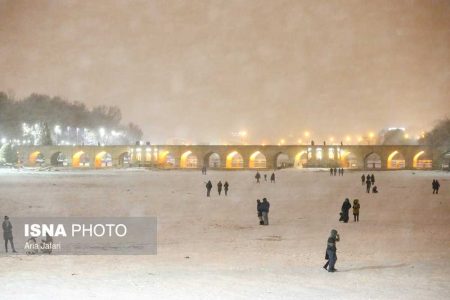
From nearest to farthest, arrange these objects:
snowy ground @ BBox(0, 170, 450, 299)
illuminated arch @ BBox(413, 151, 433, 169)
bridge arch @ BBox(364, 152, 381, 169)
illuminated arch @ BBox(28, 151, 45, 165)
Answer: snowy ground @ BBox(0, 170, 450, 299) → illuminated arch @ BBox(413, 151, 433, 169) → bridge arch @ BBox(364, 152, 381, 169) → illuminated arch @ BBox(28, 151, 45, 165)

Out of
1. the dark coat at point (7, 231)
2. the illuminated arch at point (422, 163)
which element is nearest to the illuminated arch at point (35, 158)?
the illuminated arch at point (422, 163)

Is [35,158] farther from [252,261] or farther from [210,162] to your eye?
[252,261]

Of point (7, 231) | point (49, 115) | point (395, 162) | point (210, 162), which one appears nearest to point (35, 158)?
point (49, 115)

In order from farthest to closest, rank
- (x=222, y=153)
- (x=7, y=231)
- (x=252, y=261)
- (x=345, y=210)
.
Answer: (x=222, y=153) < (x=345, y=210) < (x=7, y=231) < (x=252, y=261)

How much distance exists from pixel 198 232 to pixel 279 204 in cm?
994

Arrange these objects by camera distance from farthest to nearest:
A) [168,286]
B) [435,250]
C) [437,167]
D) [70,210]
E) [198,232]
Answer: [437,167]
[70,210]
[198,232]
[435,250]
[168,286]

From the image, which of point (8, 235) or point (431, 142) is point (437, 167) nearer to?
point (431, 142)

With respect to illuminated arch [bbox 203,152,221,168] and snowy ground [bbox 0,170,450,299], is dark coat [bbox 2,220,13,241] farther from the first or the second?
illuminated arch [bbox 203,152,221,168]

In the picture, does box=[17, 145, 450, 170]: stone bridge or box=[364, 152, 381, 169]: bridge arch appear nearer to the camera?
box=[17, 145, 450, 170]: stone bridge

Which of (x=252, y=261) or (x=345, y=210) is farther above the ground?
(x=345, y=210)

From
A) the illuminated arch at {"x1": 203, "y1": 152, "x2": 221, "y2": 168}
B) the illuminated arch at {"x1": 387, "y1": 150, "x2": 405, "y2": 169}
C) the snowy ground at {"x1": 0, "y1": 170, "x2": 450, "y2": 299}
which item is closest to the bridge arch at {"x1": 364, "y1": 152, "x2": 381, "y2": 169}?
the illuminated arch at {"x1": 387, "y1": 150, "x2": 405, "y2": 169}

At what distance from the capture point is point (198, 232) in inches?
728

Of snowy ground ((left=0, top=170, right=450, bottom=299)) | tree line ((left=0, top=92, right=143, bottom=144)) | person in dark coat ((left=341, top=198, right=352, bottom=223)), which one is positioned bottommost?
snowy ground ((left=0, top=170, right=450, bottom=299))

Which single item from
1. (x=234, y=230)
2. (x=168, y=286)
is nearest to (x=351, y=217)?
(x=234, y=230)
